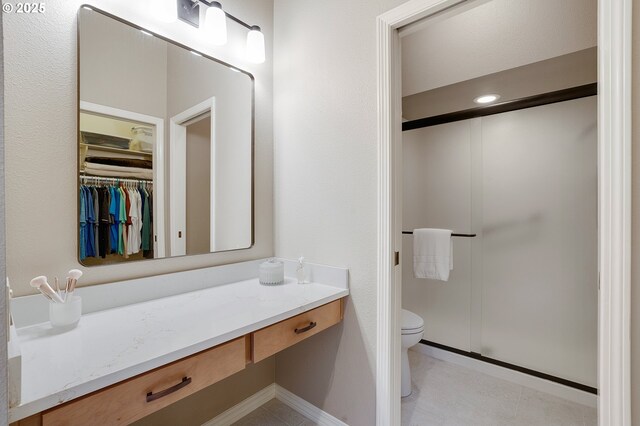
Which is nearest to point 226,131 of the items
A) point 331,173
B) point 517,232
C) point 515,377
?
point 331,173

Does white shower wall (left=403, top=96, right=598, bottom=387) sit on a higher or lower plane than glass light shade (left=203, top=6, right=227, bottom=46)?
lower

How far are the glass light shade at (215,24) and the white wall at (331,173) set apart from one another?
412 millimetres

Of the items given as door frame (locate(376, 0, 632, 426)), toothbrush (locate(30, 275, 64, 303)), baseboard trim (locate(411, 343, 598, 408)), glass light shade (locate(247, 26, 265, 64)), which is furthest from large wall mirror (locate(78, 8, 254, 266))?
baseboard trim (locate(411, 343, 598, 408))

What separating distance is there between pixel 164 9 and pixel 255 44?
46cm

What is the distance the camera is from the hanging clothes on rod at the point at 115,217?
122cm

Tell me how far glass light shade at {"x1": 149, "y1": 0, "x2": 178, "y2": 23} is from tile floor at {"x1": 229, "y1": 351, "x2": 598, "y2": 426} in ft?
6.66

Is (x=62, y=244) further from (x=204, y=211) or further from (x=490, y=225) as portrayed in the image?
(x=490, y=225)

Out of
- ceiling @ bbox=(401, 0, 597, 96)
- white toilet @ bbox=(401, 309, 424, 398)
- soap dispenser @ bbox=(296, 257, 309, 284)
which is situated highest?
ceiling @ bbox=(401, 0, 597, 96)

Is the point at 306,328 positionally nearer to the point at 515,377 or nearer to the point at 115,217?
the point at 115,217

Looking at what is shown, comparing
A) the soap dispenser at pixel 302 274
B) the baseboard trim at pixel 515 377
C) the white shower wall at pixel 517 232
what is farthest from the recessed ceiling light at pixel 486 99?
the baseboard trim at pixel 515 377

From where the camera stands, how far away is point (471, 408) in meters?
1.81

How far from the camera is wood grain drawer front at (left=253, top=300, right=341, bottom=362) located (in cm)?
115

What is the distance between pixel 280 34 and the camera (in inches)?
72.9

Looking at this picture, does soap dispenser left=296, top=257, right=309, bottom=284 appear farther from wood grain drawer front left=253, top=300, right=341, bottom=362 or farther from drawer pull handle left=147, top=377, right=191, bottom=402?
drawer pull handle left=147, top=377, right=191, bottom=402
